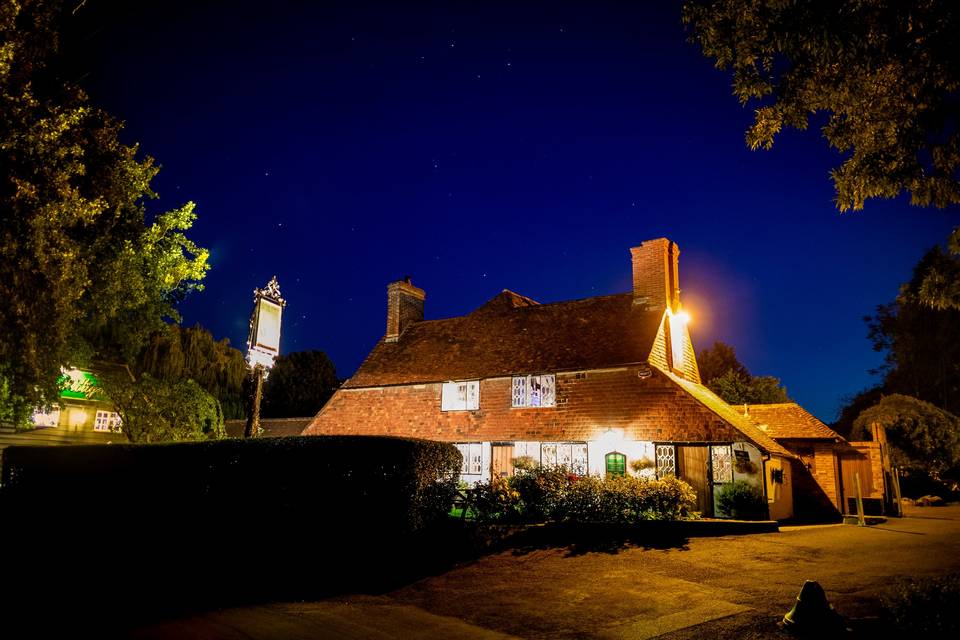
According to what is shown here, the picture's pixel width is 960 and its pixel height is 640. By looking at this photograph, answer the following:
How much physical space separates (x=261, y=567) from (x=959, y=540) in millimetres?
16129

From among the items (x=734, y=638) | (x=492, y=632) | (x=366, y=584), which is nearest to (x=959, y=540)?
(x=734, y=638)

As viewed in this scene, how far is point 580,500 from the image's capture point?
15039mm

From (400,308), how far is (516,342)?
26.3 feet

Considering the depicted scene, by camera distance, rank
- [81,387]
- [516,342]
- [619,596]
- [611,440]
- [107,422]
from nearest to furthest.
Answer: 1. [619,596]
2. [81,387]
3. [611,440]
4. [107,422]
5. [516,342]

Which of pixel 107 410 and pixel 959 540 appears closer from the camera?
pixel 959 540

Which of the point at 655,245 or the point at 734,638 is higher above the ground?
→ the point at 655,245

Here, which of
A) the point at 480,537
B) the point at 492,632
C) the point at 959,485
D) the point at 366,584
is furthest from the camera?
the point at 959,485

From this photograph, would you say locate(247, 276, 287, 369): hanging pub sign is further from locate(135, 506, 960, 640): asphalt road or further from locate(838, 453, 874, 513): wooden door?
locate(838, 453, 874, 513): wooden door

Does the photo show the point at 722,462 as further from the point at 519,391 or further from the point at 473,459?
the point at 473,459

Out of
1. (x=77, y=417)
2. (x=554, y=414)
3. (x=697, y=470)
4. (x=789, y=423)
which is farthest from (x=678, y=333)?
(x=77, y=417)

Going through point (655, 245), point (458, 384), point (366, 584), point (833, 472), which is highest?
point (655, 245)

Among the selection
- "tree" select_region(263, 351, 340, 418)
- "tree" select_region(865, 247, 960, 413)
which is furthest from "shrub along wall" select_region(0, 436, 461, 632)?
"tree" select_region(865, 247, 960, 413)

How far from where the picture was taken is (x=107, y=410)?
22.9 meters

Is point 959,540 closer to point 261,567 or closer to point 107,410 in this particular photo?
point 261,567
